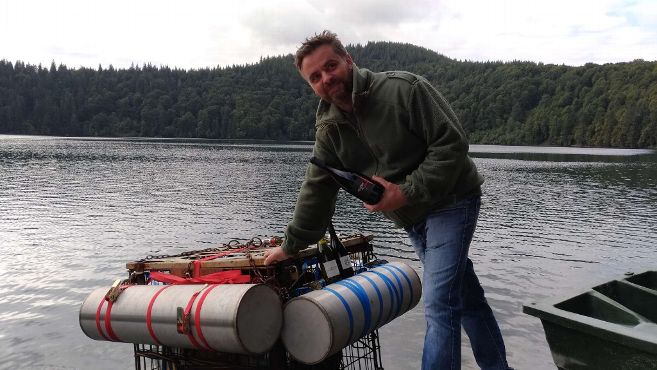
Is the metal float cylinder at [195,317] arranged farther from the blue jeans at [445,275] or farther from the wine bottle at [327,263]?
the blue jeans at [445,275]

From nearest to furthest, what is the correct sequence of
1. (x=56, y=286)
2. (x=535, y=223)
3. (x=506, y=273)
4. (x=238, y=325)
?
(x=238, y=325)
(x=56, y=286)
(x=506, y=273)
(x=535, y=223)

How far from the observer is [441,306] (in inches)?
166

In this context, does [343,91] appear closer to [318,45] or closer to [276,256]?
[318,45]

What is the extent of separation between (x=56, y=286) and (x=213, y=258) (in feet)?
44.6

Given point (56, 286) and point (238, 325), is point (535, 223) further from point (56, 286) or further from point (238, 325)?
point (238, 325)

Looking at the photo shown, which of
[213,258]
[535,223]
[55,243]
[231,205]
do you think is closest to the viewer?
[213,258]

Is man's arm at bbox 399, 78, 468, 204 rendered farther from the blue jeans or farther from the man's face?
the man's face

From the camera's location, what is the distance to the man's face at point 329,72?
4051 mm

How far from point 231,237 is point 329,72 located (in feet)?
78.5

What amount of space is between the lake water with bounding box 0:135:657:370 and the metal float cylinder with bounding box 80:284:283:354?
18.7 ft

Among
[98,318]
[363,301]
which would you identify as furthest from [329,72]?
[98,318]

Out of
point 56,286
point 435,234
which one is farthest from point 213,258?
point 56,286

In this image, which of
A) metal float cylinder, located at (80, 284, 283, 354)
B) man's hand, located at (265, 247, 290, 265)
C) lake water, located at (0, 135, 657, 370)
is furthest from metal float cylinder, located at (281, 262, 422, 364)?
lake water, located at (0, 135, 657, 370)

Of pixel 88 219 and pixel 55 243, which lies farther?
pixel 88 219
